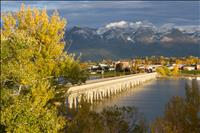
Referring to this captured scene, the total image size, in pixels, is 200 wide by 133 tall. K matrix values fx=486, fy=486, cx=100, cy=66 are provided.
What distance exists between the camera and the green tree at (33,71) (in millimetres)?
21531

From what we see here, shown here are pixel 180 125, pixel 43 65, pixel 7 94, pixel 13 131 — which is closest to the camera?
pixel 13 131

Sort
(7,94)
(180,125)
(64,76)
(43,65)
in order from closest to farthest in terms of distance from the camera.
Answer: (7,94), (180,125), (43,65), (64,76)

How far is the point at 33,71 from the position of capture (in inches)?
1088

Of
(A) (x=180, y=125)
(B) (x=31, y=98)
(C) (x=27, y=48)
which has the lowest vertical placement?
(A) (x=180, y=125)

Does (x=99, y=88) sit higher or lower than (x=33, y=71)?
lower

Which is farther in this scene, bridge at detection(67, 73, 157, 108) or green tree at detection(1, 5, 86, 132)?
bridge at detection(67, 73, 157, 108)

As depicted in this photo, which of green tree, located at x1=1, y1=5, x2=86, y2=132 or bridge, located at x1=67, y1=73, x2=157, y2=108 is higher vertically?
green tree, located at x1=1, y1=5, x2=86, y2=132

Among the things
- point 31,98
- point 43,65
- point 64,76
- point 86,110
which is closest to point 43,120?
point 31,98

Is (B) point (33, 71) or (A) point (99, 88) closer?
(B) point (33, 71)

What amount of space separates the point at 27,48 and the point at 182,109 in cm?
981

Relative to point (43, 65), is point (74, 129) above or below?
below

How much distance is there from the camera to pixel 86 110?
2859 cm

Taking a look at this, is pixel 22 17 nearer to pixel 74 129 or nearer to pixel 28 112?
pixel 74 129

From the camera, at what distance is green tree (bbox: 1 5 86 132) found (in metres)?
21.5
